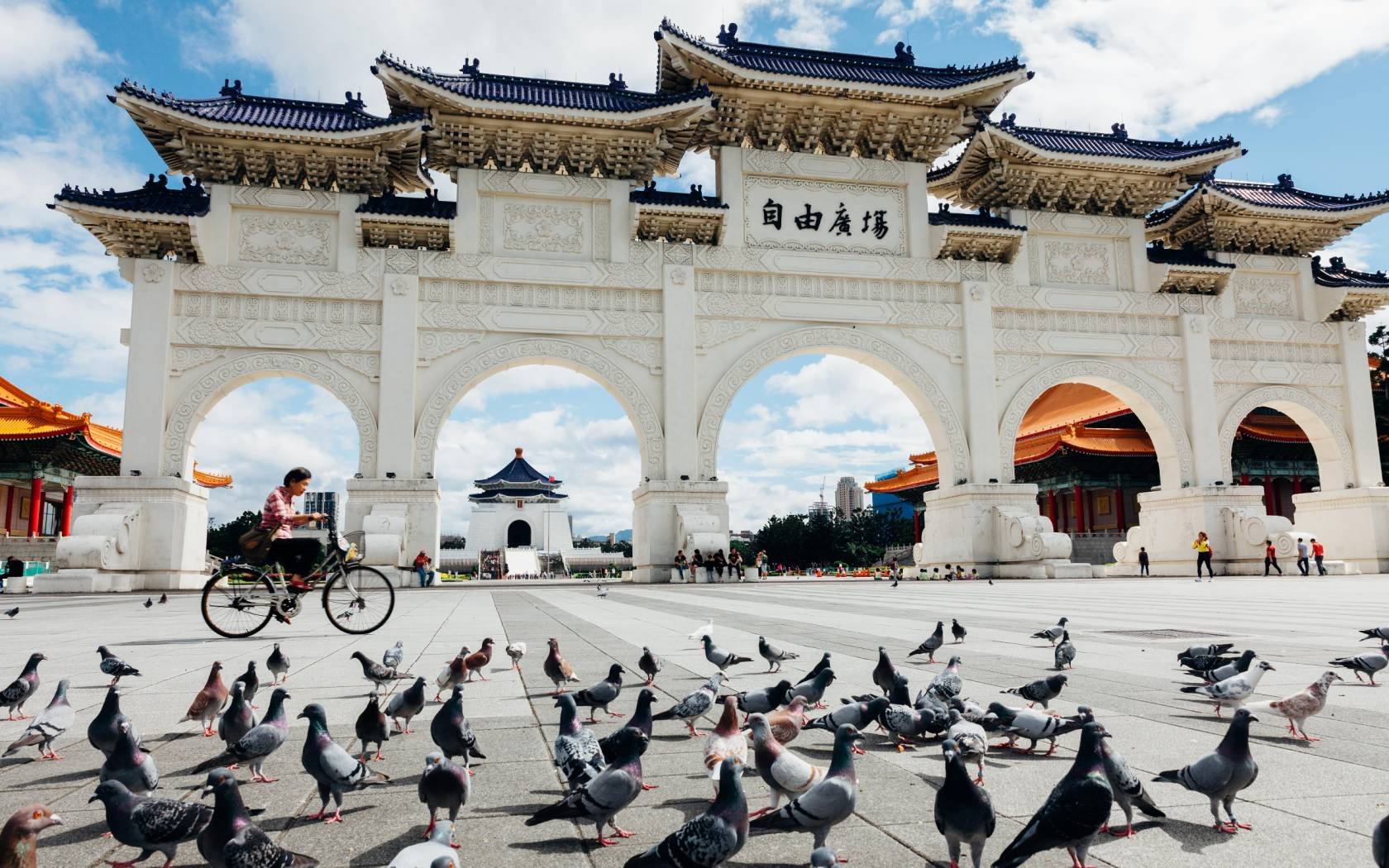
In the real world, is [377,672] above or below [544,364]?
below

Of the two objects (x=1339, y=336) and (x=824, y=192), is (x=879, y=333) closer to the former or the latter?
(x=824, y=192)

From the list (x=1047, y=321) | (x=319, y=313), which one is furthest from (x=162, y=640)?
(x=1047, y=321)

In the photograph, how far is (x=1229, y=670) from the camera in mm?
4043

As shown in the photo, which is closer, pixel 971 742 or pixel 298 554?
pixel 971 742

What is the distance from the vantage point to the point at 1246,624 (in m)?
7.70

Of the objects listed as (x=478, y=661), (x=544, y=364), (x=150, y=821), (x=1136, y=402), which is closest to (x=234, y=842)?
(x=150, y=821)

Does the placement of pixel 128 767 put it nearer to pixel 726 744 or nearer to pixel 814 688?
pixel 726 744

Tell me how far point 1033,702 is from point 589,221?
716 inches

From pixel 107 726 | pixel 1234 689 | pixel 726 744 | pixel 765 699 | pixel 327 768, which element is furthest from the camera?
pixel 1234 689

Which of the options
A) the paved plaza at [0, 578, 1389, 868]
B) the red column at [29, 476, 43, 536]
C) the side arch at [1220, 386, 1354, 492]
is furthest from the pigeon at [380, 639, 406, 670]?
the red column at [29, 476, 43, 536]

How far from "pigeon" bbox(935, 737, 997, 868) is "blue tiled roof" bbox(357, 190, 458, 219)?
63.0 ft

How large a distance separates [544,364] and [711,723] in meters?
17.2

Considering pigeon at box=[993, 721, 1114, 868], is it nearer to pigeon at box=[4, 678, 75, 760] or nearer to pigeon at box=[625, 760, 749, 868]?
pigeon at box=[625, 760, 749, 868]

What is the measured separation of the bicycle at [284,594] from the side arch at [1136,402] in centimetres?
1717
